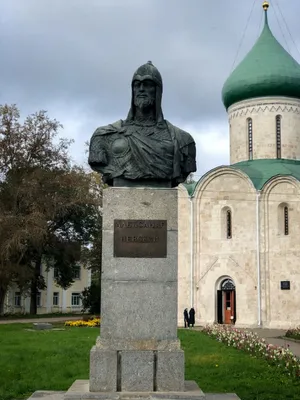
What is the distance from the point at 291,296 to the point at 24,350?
16.9m

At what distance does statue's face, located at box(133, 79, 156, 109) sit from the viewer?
8.18 metres

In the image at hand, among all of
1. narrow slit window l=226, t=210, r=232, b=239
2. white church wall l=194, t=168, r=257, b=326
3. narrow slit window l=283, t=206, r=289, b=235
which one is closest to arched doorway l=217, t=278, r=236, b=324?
white church wall l=194, t=168, r=257, b=326

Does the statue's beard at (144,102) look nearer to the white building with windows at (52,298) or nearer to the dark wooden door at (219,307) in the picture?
the dark wooden door at (219,307)

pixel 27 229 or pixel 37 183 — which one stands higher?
pixel 37 183

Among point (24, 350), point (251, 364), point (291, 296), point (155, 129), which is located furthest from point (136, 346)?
point (291, 296)

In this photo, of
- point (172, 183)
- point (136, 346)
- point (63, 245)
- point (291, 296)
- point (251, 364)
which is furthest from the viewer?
point (63, 245)

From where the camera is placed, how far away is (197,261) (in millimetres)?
31156

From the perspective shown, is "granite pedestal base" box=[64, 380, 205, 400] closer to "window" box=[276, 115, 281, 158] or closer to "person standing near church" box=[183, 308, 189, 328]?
"person standing near church" box=[183, 308, 189, 328]

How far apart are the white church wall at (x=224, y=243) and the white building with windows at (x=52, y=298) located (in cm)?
1960

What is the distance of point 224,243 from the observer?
101ft

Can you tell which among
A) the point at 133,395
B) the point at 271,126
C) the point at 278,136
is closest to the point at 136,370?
the point at 133,395

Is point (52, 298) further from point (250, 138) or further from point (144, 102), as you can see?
point (144, 102)

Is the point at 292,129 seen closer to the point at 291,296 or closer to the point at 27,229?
the point at 291,296

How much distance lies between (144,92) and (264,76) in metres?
26.0
